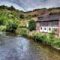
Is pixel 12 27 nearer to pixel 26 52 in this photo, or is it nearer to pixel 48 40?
pixel 48 40

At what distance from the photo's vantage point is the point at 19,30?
23641mm

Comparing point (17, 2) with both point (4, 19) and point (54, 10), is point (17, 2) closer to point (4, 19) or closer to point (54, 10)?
point (4, 19)

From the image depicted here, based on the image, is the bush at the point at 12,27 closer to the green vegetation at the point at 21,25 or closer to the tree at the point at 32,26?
the green vegetation at the point at 21,25

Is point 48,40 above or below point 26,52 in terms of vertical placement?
above

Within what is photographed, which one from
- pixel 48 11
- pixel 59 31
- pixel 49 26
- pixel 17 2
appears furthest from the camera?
pixel 17 2

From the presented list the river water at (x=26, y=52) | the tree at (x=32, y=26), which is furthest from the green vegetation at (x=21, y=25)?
the river water at (x=26, y=52)

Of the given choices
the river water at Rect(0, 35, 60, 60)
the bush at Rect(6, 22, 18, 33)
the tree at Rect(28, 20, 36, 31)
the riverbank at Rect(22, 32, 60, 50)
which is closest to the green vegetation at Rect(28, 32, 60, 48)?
the riverbank at Rect(22, 32, 60, 50)

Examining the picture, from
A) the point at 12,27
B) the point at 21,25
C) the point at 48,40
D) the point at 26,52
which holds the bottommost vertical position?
the point at 26,52

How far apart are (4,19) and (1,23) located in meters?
0.55

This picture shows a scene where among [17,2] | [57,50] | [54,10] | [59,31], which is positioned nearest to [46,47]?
[57,50]

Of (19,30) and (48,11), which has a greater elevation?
(48,11)

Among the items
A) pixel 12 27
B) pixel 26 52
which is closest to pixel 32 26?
pixel 12 27

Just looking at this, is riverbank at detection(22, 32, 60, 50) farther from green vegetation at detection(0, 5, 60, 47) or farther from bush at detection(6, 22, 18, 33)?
bush at detection(6, 22, 18, 33)

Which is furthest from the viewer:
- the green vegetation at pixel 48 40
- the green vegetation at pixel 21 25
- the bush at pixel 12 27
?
the bush at pixel 12 27
